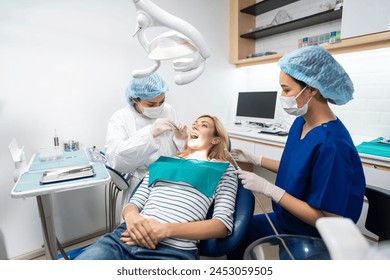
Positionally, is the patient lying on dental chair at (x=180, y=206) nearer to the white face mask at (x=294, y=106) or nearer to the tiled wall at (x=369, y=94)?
the white face mask at (x=294, y=106)

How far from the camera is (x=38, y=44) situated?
5.83 ft

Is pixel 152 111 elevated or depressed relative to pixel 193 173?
elevated

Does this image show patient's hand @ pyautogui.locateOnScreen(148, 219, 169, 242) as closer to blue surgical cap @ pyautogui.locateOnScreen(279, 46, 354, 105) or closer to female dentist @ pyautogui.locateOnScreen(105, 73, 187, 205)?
female dentist @ pyautogui.locateOnScreen(105, 73, 187, 205)

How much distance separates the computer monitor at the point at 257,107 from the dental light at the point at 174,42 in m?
1.86

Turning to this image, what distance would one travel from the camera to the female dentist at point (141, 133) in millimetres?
1339

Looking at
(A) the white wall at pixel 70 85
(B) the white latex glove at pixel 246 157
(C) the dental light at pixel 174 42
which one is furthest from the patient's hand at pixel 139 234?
(A) the white wall at pixel 70 85

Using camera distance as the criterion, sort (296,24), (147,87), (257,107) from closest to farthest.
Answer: (147,87)
(296,24)
(257,107)

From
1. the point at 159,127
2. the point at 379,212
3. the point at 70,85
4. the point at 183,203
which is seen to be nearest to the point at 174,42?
the point at 159,127

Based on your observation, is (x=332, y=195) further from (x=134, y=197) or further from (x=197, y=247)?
(x=134, y=197)

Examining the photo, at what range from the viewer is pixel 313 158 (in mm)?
1029

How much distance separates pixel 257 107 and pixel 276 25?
0.86 meters

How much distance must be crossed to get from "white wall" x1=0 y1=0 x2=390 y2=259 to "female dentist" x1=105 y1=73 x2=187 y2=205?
0.63 metres

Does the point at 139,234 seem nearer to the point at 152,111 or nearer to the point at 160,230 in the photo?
the point at 160,230

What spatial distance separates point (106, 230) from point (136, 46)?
5.51 ft
